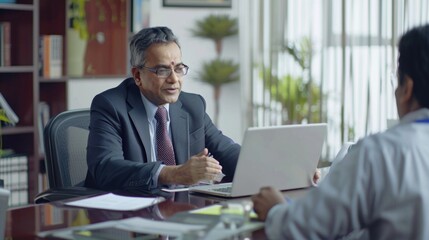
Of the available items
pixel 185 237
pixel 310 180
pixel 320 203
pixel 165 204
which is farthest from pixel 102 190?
pixel 320 203

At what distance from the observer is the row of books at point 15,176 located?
5.05m

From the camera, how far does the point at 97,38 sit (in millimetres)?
Answer: 5523

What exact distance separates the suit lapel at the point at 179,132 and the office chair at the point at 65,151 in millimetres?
413

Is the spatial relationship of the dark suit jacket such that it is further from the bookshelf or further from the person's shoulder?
the bookshelf

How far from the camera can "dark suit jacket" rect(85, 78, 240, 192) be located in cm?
298

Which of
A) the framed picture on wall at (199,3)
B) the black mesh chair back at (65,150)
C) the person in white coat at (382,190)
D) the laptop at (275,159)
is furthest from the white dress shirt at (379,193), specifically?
the framed picture on wall at (199,3)

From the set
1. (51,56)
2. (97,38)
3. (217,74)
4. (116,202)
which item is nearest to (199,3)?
(217,74)

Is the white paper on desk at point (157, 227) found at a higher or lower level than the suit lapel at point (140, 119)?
lower

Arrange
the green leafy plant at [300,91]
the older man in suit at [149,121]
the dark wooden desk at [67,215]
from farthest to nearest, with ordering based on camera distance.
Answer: the green leafy plant at [300,91], the older man in suit at [149,121], the dark wooden desk at [67,215]

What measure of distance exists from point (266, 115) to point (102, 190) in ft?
10.7

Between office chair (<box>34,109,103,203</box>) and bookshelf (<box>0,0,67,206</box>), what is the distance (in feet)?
5.47

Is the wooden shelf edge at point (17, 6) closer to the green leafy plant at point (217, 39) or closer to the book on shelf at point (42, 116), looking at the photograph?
the book on shelf at point (42, 116)

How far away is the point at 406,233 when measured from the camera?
5.65ft

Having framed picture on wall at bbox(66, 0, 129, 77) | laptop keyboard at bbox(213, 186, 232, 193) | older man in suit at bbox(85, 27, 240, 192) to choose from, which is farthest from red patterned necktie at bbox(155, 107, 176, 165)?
framed picture on wall at bbox(66, 0, 129, 77)
